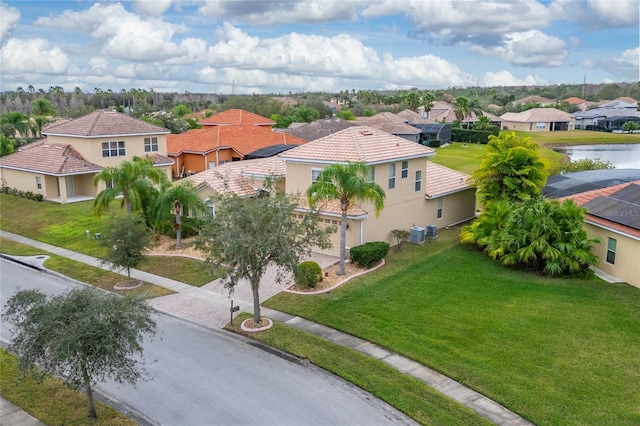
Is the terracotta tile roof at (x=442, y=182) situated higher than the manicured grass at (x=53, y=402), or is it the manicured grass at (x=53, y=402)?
the terracotta tile roof at (x=442, y=182)

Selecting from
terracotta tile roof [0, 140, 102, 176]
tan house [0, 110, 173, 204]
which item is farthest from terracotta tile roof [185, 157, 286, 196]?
tan house [0, 110, 173, 204]

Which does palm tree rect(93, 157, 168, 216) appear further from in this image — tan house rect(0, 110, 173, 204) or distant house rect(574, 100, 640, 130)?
distant house rect(574, 100, 640, 130)

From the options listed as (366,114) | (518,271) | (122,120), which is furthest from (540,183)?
(366,114)

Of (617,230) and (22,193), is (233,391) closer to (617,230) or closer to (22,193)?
(617,230)

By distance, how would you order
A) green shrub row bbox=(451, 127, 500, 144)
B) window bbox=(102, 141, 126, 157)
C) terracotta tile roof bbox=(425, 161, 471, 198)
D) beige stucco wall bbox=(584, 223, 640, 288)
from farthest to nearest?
green shrub row bbox=(451, 127, 500, 144) → window bbox=(102, 141, 126, 157) → terracotta tile roof bbox=(425, 161, 471, 198) → beige stucco wall bbox=(584, 223, 640, 288)

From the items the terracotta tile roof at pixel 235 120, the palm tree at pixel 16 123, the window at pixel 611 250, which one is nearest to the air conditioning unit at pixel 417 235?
the window at pixel 611 250

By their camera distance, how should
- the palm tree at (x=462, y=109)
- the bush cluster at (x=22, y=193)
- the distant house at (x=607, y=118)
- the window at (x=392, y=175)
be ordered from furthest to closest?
the distant house at (x=607, y=118) < the palm tree at (x=462, y=109) < the bush cluster at (x=22, y=193) < the window at (x=392, y=175)

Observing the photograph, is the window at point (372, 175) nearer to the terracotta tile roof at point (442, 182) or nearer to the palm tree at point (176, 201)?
the terracotta tile roof at point (442, 182)

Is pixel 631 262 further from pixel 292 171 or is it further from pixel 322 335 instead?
pixel 292 171
